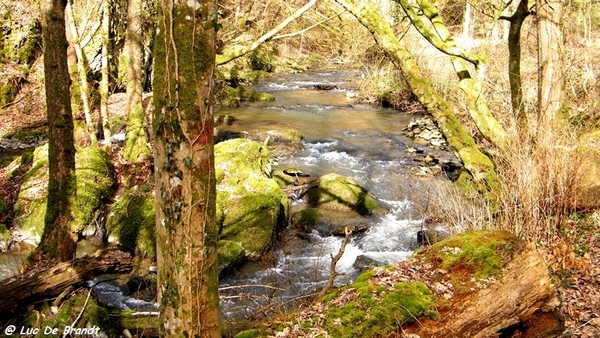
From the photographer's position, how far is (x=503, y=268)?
12.3 feet

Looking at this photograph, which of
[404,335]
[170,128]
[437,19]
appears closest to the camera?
[170,128]

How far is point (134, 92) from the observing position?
10.8 meters

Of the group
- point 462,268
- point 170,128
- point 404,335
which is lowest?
point 404,335

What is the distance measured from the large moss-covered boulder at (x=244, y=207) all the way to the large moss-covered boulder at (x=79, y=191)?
8.48ft

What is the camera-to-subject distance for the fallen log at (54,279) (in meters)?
4.39

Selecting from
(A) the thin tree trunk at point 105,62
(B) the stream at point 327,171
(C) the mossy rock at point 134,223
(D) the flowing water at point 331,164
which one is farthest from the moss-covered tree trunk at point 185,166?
(A) the thin tree trunk at point 105,62

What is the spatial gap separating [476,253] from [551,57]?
198 inches

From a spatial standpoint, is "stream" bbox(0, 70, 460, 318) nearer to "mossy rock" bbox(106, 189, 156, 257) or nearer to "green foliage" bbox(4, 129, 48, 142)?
"mossy rock" bbox(106, 189, 156, 257)

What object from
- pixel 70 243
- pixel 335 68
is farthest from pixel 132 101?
pixel 335 68

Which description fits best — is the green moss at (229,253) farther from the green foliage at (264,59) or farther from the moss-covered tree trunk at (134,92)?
the green foliage at (264,59)

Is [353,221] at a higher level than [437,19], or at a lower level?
lower

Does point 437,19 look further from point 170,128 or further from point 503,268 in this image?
point 170,128

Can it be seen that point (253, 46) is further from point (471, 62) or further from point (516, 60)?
point (516, 60)

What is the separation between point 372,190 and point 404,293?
7.63 metres
